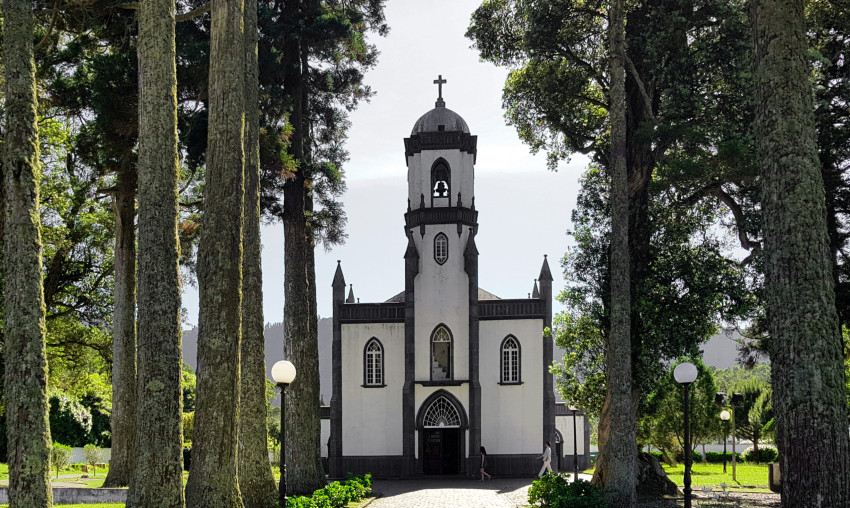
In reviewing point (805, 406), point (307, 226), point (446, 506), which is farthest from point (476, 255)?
point (805, 406)

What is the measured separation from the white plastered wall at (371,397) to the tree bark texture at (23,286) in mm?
24266

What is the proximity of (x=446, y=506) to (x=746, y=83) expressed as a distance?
12.6m

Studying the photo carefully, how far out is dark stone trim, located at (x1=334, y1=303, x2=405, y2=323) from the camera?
33688 mm

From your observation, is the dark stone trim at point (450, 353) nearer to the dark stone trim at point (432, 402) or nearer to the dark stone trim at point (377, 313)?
the dark stone trim at point (432, 402)

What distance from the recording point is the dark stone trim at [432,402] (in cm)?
3228

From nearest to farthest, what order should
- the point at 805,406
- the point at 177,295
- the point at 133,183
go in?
the point at 805,406
the point at 177,295
the point at 133,183

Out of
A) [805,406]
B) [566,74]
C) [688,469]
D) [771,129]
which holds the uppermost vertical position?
[566,74]

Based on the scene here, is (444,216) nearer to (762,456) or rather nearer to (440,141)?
(440,141)

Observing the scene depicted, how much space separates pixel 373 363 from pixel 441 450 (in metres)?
4.82

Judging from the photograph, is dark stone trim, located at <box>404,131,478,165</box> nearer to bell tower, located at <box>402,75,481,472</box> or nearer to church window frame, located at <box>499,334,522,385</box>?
bell tower, located at <box>402,75,481,472</box>

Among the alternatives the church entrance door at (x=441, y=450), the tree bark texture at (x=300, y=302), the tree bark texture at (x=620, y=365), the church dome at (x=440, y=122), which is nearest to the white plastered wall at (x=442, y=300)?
the church entrance door at (x=441, y=450)

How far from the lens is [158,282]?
10.3 meters

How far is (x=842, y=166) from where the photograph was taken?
1783cm

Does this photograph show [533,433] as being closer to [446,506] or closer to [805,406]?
[446,506]
